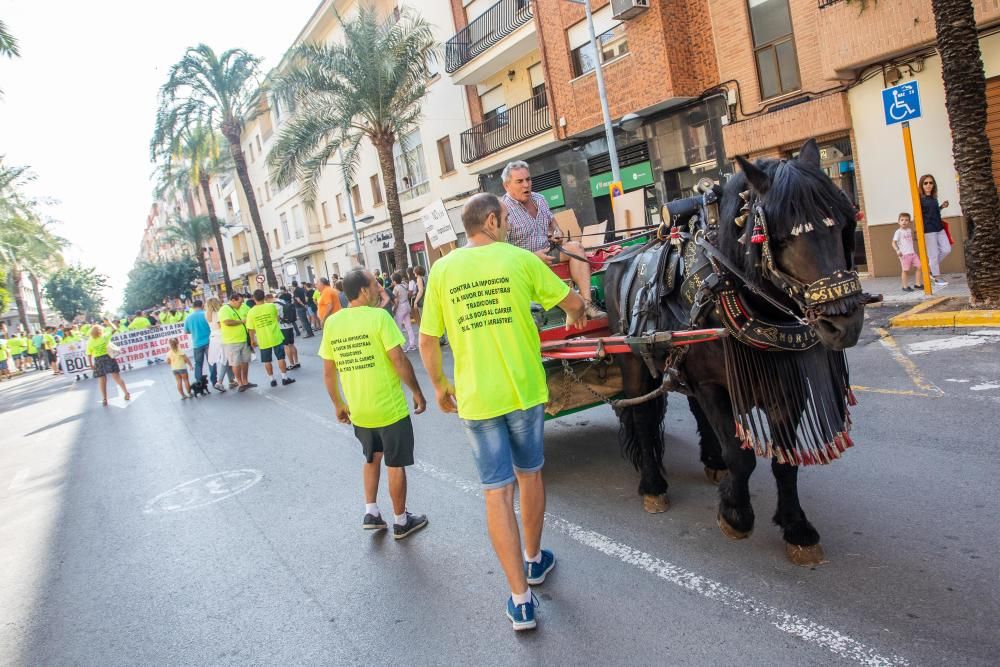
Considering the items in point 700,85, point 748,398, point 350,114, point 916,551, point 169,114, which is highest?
point 169,114

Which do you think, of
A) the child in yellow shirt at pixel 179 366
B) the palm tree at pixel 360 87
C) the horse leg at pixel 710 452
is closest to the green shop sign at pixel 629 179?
the palm tree at pixel 360 87

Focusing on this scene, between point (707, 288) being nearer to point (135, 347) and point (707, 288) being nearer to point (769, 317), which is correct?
point (769, 317)

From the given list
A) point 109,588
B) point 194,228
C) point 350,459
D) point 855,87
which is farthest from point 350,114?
point 194,228

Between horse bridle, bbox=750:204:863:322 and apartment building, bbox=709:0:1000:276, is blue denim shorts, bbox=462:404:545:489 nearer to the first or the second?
horse bridle, bbox=750:204:863:322

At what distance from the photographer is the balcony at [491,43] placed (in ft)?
67.7

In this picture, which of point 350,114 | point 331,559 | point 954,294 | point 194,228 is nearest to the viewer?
point 331,559

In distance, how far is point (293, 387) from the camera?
12.5 metres

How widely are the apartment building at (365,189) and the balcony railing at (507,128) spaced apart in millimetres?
1321

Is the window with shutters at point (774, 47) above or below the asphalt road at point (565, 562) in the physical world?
above

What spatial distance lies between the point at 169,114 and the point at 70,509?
2381 centimetres

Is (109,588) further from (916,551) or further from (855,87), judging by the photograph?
(855,87)

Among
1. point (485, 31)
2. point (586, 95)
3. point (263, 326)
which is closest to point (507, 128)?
point (485, 31)

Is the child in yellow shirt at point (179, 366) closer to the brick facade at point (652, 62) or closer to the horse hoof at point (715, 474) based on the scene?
the horse hoof at point (715, 474)

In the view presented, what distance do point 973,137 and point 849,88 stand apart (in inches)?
186
